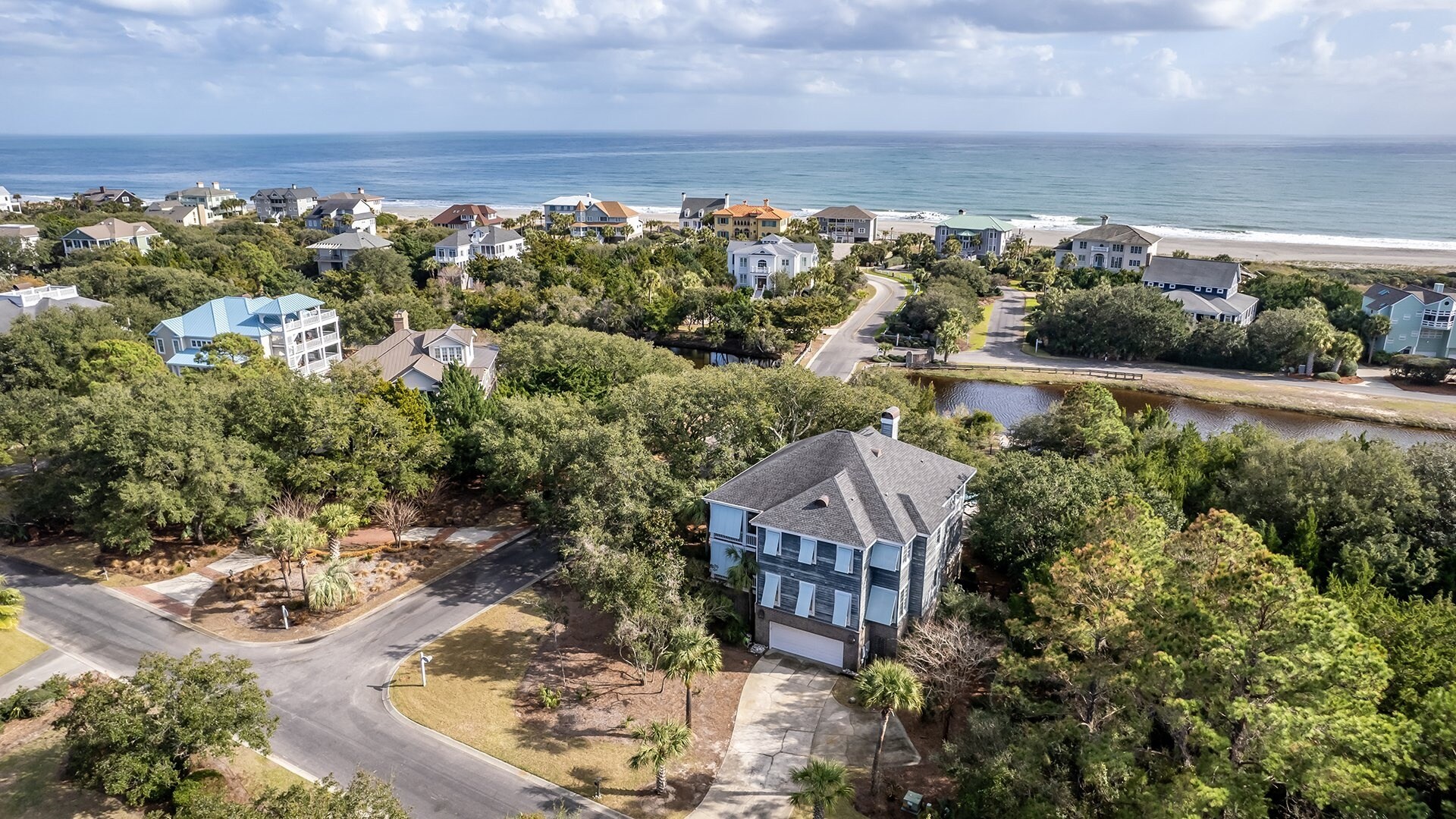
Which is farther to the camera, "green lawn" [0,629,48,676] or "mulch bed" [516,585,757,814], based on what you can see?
"green lawn" [0,629,48,676]

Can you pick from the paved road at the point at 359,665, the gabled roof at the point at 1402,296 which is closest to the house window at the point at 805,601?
the paved road at the point at 359,665

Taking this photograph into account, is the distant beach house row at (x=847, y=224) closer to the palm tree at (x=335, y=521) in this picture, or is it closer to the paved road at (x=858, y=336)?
the paved road at (x=858, y=336)

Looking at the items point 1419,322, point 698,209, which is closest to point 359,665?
point 1419,322

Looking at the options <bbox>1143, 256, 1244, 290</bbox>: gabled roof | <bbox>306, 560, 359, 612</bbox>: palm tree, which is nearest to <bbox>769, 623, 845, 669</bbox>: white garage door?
<bbox>306, 560, 359, 612</bbox>: palm tree

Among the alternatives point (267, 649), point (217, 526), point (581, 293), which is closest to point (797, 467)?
point (267, 649)

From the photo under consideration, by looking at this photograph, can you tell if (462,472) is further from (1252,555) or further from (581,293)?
(581,293)

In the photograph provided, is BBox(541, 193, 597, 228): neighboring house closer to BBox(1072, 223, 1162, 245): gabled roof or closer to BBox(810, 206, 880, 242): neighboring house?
BBox(810, 206, 880, 242): neighboring house
